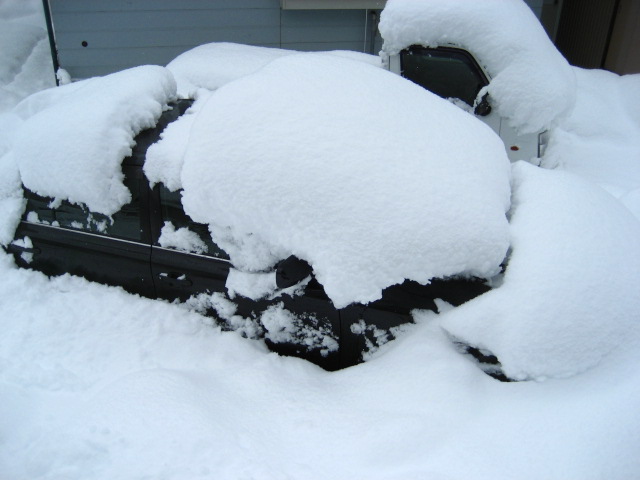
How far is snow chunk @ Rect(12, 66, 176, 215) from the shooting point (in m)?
2.93

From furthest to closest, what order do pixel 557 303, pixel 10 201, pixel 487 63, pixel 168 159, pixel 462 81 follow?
pixel 462 81
pixel 487 63
pixel 10 201
pixel 168 159
pixel 557 303

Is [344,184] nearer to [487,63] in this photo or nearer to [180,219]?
[180,219]

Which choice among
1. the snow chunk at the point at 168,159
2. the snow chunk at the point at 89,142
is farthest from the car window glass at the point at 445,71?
the snow chunk at the point at 168,159

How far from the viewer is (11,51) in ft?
29.1

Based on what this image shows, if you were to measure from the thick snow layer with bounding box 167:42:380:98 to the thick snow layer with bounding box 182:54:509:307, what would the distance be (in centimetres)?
344

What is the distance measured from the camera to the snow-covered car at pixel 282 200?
2262 millimetres

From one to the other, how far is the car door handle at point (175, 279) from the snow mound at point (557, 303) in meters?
1.49

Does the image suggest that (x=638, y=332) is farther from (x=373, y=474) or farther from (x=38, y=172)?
(x=38, y=172)

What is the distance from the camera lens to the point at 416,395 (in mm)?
2209

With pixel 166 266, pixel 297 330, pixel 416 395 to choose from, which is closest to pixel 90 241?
pixel 166 266

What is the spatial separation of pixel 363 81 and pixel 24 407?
235cm

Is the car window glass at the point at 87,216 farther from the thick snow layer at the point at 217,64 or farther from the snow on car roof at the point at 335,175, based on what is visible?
the thick snow layer at the point at 217,64

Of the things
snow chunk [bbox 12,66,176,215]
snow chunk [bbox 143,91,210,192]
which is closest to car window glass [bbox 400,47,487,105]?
snow chunk [bbox 12,66,176,215]

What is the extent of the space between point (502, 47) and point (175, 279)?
11.6 feet
